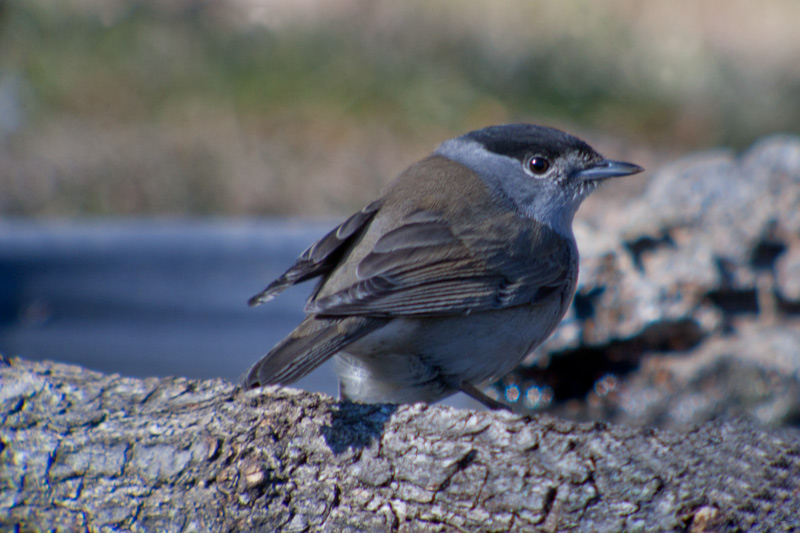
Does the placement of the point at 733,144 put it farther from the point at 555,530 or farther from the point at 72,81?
the point at 555,530

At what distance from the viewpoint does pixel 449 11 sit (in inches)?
513

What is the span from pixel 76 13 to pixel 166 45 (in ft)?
5.08

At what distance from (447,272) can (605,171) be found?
41.4 inches

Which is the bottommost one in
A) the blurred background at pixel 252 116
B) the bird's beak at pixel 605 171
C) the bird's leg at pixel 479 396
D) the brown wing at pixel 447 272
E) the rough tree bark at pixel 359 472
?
the rough tree bark at pixel 359 472

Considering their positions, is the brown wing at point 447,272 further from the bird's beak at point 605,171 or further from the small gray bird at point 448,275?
the bird's beak at point 605,171

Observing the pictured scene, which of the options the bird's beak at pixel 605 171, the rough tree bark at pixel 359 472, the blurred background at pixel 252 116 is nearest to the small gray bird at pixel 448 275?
the bird's beak at pixel 605 171

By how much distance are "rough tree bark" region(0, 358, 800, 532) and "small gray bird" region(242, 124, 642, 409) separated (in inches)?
12.5

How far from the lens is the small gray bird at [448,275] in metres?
3.18

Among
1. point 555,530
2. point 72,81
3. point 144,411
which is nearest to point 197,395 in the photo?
point 144,411

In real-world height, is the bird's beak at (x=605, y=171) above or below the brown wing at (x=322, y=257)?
above

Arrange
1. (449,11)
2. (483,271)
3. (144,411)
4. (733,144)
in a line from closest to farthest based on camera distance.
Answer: (144,411) → (483,271) → (733,144) → (449,11)

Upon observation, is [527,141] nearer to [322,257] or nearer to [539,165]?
[539,165]

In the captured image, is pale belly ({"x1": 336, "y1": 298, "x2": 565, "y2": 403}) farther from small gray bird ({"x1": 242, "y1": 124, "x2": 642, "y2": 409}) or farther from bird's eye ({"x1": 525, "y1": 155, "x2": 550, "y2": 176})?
bird's eye ({"x1": 525, "y1": 155, "x2": 550, "y2": 176})

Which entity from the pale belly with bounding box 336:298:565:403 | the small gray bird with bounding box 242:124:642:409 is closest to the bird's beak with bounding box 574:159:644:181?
the small gray bird with bounding box 242:124:642:409
